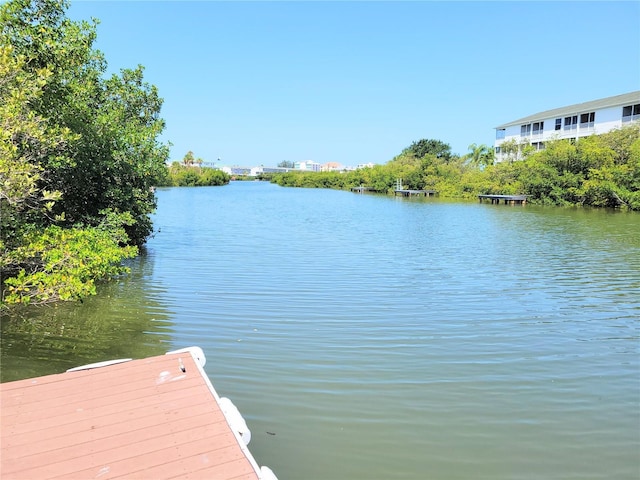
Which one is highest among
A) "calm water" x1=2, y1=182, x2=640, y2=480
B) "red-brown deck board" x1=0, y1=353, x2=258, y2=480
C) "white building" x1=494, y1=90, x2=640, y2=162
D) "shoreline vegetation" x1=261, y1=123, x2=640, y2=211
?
"white building" x1=494, y1=90, x2=640, y2=162

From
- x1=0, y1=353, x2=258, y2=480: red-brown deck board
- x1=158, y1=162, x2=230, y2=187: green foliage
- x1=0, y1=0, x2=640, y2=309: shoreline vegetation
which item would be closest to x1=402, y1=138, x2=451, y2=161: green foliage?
x1=158, y1=162, x2=230, y2=187: green foliage

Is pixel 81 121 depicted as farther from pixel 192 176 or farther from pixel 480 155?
pixel 192 176

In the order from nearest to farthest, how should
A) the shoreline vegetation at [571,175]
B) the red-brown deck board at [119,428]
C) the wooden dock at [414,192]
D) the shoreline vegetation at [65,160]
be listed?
1. the red-brown deck board at [119,428]
2. the shoreline vegetation at [65,160]
3. the shoreline vegetation at [571,175]
4. the wooden dock at [414,192]

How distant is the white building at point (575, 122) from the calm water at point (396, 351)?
3386 cm

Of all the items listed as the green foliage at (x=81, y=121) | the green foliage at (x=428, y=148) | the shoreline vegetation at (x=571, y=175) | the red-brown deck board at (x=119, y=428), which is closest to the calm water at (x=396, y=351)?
the red-brown deck board at (x=119, y=428)

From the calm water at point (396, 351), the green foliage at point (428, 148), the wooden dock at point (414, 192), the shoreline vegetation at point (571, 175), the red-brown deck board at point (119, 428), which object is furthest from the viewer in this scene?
the green foliage at point (428, 148)

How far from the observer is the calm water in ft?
12.3

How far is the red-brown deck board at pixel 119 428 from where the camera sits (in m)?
2.63

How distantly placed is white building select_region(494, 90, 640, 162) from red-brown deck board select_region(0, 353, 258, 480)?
146 feet

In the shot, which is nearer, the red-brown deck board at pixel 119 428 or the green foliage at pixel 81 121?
the red-brown deck board at pixel 119 428

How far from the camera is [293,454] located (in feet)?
12.1

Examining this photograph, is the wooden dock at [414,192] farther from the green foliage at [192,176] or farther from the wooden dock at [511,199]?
the green foliage at [192,176]

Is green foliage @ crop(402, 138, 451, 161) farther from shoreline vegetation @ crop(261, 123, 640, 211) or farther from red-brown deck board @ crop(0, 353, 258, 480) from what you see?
red-brown deck board @ crop(0, 353, 258, 480)

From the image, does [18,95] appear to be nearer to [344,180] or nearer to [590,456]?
[590,456]
